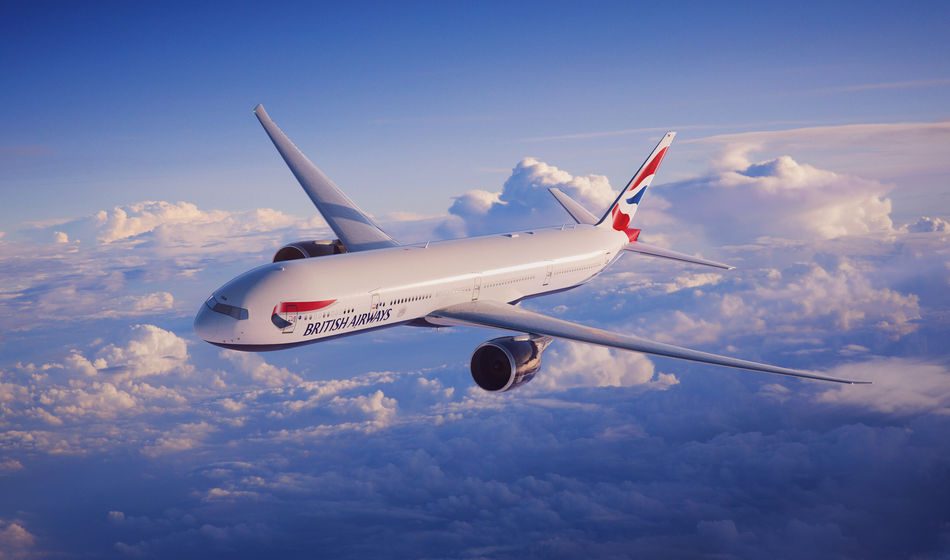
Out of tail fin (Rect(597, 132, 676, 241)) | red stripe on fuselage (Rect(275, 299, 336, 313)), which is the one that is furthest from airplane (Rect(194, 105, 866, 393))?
tail fin (Rect(597, 132, 676, 241))

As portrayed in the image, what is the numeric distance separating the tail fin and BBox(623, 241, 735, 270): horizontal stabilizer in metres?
0.78

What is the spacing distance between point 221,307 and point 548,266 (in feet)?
57.5

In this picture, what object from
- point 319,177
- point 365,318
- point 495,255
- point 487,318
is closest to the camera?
point 365,318

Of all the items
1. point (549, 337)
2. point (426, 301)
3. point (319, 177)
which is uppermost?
point (319, 177)

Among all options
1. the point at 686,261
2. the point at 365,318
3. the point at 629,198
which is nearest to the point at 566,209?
the point at 629,198

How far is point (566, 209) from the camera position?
144 ft

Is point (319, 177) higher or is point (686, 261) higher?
point (319, 177)

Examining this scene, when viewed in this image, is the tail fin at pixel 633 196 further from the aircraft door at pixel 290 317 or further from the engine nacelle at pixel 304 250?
the aircraft door at pixel 290 317

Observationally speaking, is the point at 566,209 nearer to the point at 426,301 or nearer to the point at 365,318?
the point at 426,301

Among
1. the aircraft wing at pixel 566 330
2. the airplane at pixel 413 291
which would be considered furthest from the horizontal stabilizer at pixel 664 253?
the aircraft wing at pixel 566 330

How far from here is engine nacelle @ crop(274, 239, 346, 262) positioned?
31000mm

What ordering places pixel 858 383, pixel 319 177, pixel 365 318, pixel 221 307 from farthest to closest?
pixel 319 177, pixel 365 318, pixel 221 307, pixel 858 383

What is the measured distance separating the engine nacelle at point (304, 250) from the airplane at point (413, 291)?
6 cm

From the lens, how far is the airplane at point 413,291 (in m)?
22.0
